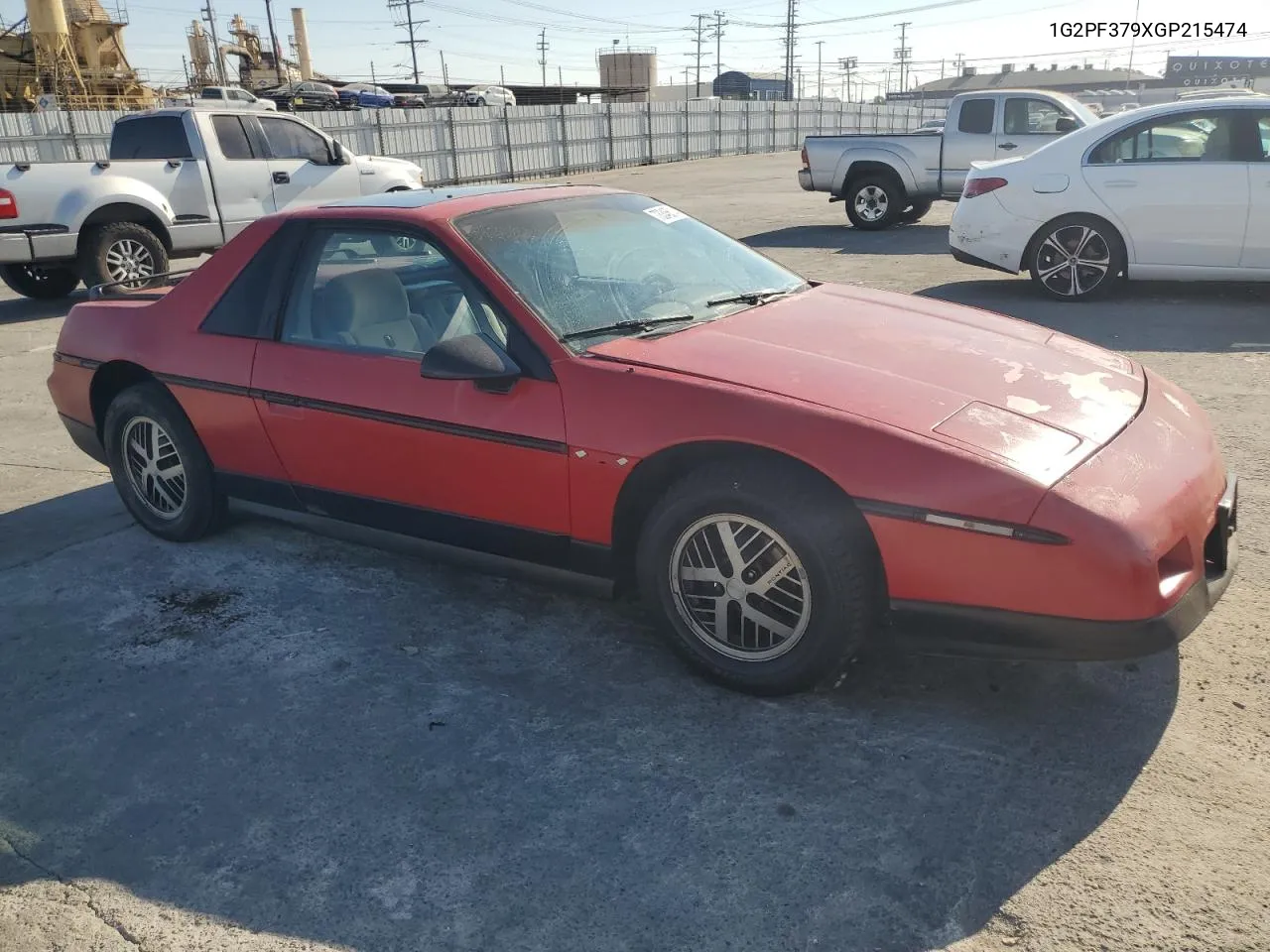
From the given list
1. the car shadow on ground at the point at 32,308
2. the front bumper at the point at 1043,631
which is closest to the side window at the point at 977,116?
the car shadow on ground at the point at 32,308

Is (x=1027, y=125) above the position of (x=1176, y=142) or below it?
above

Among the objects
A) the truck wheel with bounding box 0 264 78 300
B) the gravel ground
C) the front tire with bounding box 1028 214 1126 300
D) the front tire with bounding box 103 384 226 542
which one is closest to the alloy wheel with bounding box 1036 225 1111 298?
the front tire with bounding box 1028 214 1126 300

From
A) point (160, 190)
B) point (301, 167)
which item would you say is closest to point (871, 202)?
point (301, 167)

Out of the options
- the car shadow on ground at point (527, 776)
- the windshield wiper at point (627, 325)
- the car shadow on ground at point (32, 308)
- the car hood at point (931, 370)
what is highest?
the windshield wiper at point (627, 325)

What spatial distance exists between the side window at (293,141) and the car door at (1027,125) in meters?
8.99

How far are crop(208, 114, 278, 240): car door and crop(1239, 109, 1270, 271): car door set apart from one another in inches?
392

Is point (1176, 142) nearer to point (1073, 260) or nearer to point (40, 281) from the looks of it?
point (1073, 260)

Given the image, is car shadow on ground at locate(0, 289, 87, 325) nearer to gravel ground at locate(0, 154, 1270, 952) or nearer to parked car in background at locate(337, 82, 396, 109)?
gravel ground at locate(0, 154, 1270, 952)

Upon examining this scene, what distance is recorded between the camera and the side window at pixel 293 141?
12.0m

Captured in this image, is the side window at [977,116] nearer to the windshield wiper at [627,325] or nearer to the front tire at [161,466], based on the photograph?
the windshield wiper at [627,325]

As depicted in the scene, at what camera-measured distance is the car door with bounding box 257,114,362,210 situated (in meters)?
12.0

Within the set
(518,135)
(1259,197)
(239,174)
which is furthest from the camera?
(518,135)

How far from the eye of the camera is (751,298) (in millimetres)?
3828

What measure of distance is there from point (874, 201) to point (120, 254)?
9.83 metres
